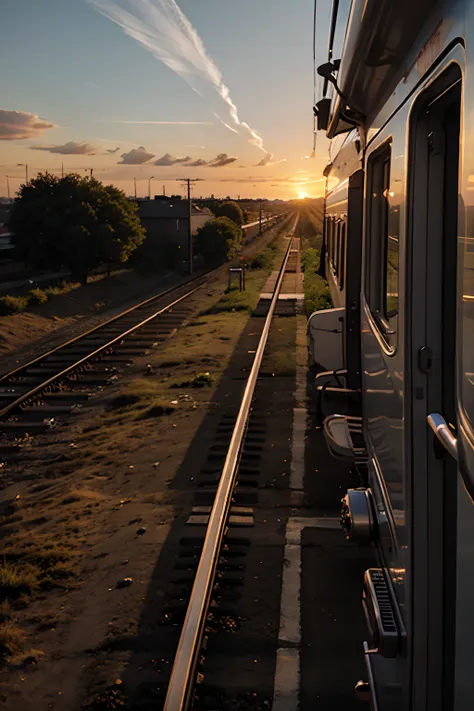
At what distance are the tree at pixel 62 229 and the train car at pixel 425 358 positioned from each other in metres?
31.7

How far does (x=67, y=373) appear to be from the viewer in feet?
47.1

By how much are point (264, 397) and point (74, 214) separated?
25071 millimetres

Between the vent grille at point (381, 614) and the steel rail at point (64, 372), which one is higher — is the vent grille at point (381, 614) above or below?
above

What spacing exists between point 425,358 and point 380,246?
6.02 ft

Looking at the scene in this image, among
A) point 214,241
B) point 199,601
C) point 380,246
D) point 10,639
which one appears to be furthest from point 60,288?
point 380,246

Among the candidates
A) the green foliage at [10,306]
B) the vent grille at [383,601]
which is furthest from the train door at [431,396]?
the green foliage at [10,306]

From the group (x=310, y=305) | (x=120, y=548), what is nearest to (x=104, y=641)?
(x=120, y=548)

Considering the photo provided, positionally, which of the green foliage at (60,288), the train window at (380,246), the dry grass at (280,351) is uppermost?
the train window at (380,246)

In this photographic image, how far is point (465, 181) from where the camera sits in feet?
5.21

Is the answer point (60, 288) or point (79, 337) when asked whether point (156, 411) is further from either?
point (60, 288)

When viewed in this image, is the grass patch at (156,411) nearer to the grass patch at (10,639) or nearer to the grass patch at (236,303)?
the grass patch at (10,639)

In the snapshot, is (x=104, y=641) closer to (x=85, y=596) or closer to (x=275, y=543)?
(x=85, y=596)

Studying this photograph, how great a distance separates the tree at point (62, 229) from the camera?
3397 cm

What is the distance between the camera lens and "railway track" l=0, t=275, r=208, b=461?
1149 cm
